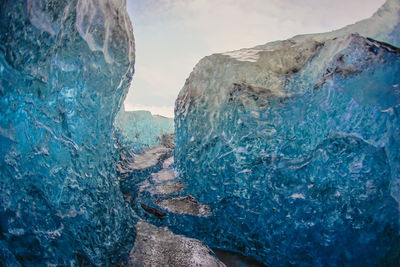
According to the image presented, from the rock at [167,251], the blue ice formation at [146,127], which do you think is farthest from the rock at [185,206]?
the blue ice formation at [146,127]

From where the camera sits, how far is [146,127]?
5.10m

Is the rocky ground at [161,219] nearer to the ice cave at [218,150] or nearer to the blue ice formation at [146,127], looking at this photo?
the ice cave at [218,150]

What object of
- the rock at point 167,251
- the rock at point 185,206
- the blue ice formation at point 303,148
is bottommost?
the rock at point 167,251

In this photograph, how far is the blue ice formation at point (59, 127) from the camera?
89cm

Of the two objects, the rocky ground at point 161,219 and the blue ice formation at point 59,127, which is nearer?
the blue ice formation at point 59,127

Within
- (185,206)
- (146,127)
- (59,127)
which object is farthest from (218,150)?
(146,127)

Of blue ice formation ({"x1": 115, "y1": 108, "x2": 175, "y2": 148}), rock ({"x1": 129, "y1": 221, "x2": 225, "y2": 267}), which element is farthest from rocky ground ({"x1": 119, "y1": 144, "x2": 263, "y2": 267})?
blue ice formation ({"x1": 115, "y1": 108, "x2": 175, "y2": 148})

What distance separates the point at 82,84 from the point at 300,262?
1.57m

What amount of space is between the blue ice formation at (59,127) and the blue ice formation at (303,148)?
69 cm

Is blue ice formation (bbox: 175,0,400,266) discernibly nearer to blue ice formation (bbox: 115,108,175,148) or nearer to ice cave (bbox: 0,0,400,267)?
ice cave (bbox: 0,0,400,267)

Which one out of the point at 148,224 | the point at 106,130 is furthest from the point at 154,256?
the point at 106,130

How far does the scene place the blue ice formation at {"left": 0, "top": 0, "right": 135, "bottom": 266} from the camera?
2.92ft

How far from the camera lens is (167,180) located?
231 cm

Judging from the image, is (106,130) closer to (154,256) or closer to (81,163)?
(81,163)
